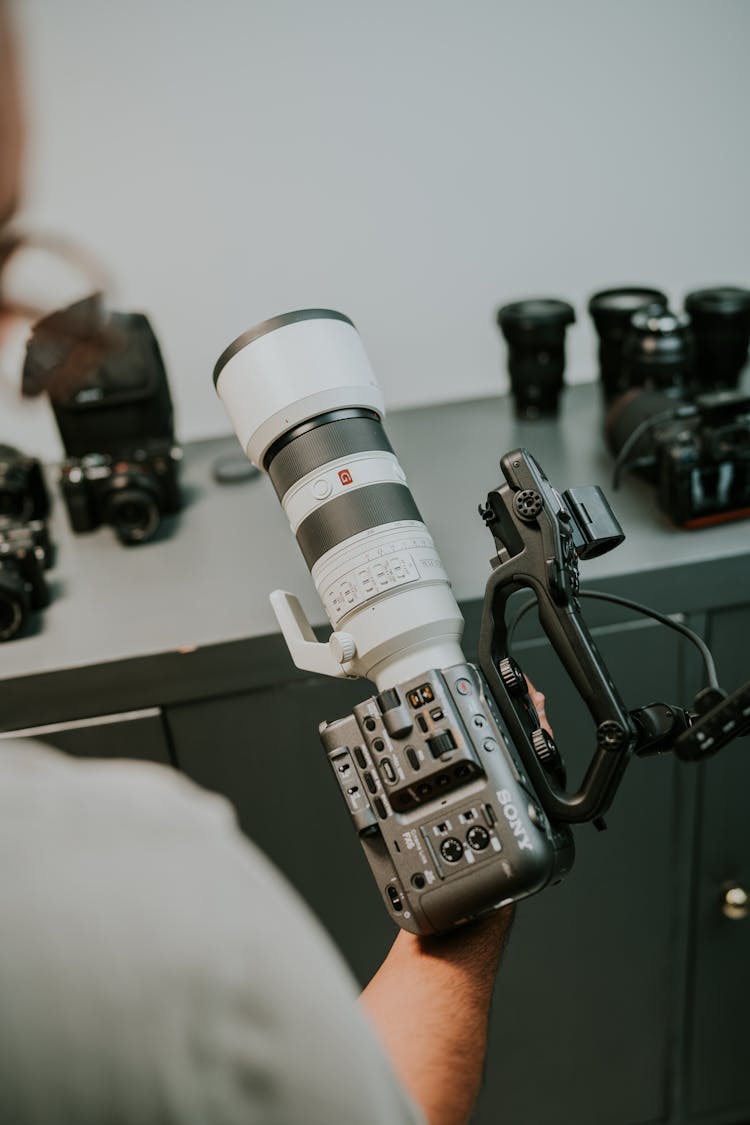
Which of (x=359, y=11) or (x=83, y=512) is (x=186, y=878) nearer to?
(x=83, y=512)

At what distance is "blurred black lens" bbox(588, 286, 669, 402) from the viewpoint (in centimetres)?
142

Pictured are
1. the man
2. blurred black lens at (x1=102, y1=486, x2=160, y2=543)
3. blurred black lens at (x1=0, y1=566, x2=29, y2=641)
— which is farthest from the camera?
blurred black lens at (x1=102, y1=486, x2=160, y2=543)

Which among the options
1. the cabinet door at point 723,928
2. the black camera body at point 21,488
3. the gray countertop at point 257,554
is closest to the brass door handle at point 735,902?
the cabinet door at point 723,928

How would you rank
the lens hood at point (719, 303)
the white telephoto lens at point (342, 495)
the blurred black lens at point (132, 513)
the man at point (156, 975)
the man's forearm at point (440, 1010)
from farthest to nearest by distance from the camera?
the lens hood at point (719, 303) → the blurred black lens at point (132, 513) → the white telephoto lens at point (342, 495) → the man's forearm at point (440, 1010) → the man at point (156, 975)

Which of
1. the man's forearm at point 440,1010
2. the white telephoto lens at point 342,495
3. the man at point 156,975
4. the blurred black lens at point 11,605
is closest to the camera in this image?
the man at point 156,975

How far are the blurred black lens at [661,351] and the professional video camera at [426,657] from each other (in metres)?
0.57

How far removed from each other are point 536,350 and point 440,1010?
98cm

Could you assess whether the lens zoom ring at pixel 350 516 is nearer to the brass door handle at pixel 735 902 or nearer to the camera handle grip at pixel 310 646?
the camera handle grip at pixel 310 646

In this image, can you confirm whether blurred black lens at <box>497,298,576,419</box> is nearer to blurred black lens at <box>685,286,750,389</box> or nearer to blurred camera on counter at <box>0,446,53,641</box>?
blurred black lens at <box>685,286,750,389</box>

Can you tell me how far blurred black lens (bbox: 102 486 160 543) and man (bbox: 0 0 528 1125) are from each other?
844 mm

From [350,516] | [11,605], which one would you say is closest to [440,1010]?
[350,516]

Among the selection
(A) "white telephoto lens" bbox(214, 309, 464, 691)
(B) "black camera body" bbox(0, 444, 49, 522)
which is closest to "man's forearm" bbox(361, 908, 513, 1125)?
(A) "white telephoto lens" bbox(214, 309, 464, 691)

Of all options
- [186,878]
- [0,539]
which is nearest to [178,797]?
[186,878]

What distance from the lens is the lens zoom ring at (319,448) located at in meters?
0.80
